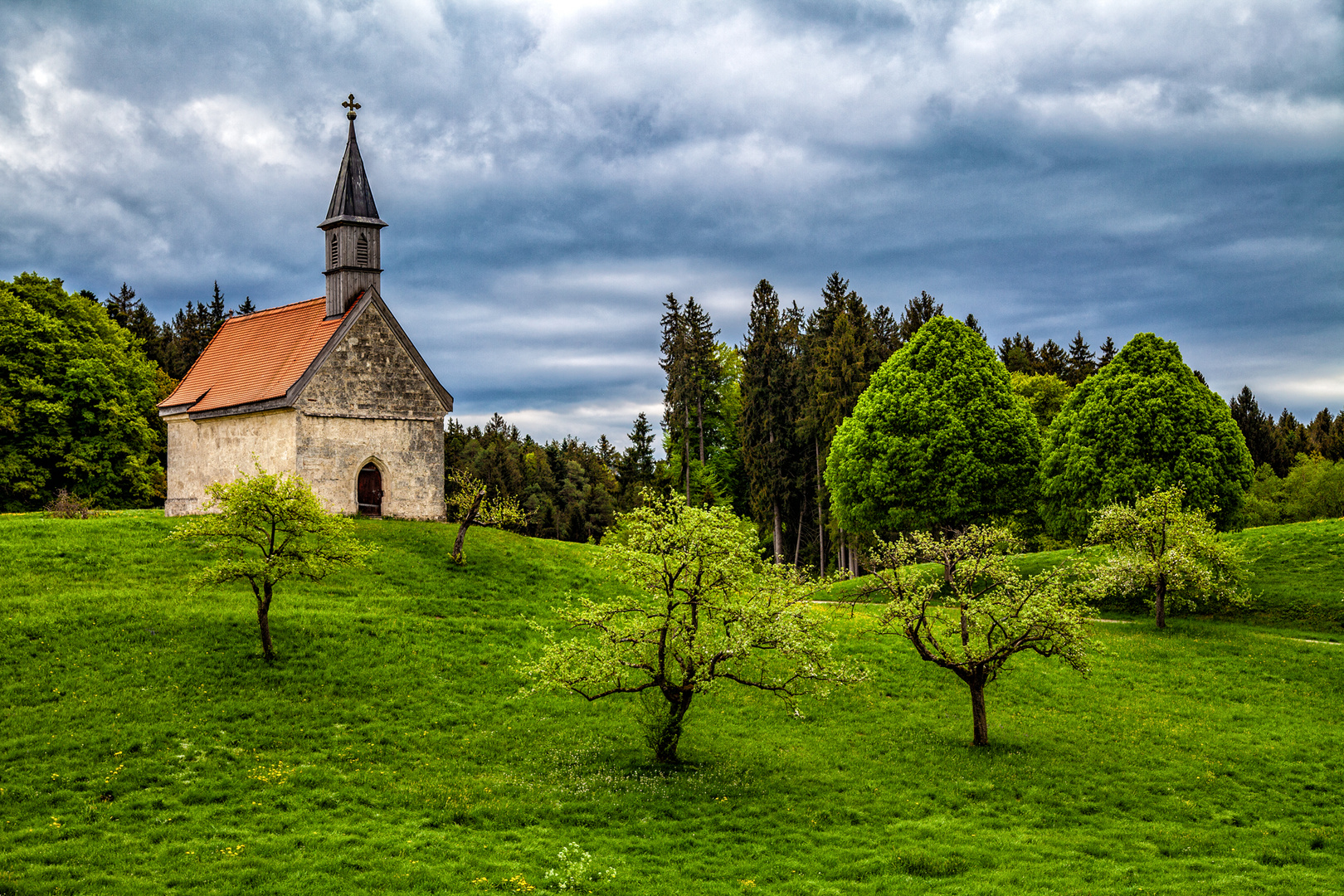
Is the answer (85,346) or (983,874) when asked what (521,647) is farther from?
(85,346)

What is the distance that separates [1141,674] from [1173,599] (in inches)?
461

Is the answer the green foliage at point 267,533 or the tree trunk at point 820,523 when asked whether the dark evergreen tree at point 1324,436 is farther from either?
the green foliage at point 267,533

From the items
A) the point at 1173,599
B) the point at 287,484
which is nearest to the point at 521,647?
the point at 287,484

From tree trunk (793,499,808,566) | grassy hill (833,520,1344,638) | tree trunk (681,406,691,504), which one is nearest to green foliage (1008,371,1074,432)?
tree trunk (793,499,808,566)

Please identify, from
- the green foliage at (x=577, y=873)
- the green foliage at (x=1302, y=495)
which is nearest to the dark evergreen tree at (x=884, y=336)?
the green foliage at (x=1302, y=495)

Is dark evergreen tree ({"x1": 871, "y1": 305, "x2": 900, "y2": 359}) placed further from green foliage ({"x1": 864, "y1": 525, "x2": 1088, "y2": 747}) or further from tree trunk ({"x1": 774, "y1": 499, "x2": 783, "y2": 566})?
green foliage ({"x1": 864, "y1": 525, "x2": 1088, "y2": 747})

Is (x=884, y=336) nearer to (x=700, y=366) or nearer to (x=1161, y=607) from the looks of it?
(x=700, y=366)

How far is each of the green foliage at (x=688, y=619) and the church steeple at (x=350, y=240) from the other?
27.0 meters

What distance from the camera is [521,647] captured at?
32.1 m

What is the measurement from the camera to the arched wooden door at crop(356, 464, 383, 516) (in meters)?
43.8

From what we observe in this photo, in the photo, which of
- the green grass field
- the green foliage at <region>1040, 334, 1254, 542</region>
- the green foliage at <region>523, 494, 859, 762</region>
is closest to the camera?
the green grass field

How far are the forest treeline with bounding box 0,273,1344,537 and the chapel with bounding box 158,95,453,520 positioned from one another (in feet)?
34.4

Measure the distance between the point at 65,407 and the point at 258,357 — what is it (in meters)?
17.0

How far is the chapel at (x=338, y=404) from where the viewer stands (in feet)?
140
